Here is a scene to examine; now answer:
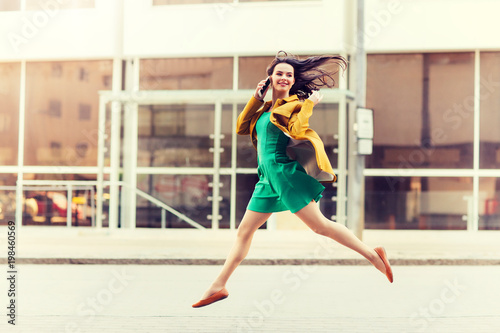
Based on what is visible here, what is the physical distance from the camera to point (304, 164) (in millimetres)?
4410

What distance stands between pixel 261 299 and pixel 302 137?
12.9 feet

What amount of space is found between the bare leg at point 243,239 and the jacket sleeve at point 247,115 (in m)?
0.51

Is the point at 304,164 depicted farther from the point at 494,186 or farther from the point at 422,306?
the point at 494,186

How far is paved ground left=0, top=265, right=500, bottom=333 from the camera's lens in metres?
6.48

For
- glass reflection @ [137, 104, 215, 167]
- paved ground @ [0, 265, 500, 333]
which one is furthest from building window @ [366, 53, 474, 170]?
paved ground @ [0, 265, 500, 333]

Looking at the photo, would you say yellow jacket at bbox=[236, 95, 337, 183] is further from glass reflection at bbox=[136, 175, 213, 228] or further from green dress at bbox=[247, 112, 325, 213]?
glass reflection at bbox=[136, 175, 213, 228]

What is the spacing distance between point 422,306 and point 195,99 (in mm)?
8525

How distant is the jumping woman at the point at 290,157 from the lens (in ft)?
14.2

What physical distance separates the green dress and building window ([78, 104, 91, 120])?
11.6m

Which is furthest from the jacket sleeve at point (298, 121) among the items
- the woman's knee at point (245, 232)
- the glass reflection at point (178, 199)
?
the glass reflection at point (178, 199)

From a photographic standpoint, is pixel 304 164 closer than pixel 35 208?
Yes

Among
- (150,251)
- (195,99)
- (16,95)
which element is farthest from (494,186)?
(16,95)

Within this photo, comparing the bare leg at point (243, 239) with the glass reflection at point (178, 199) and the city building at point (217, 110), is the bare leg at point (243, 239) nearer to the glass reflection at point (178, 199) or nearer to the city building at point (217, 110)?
the city building at point (217, 110)

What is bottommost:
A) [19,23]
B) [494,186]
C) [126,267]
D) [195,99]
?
[126,267]
